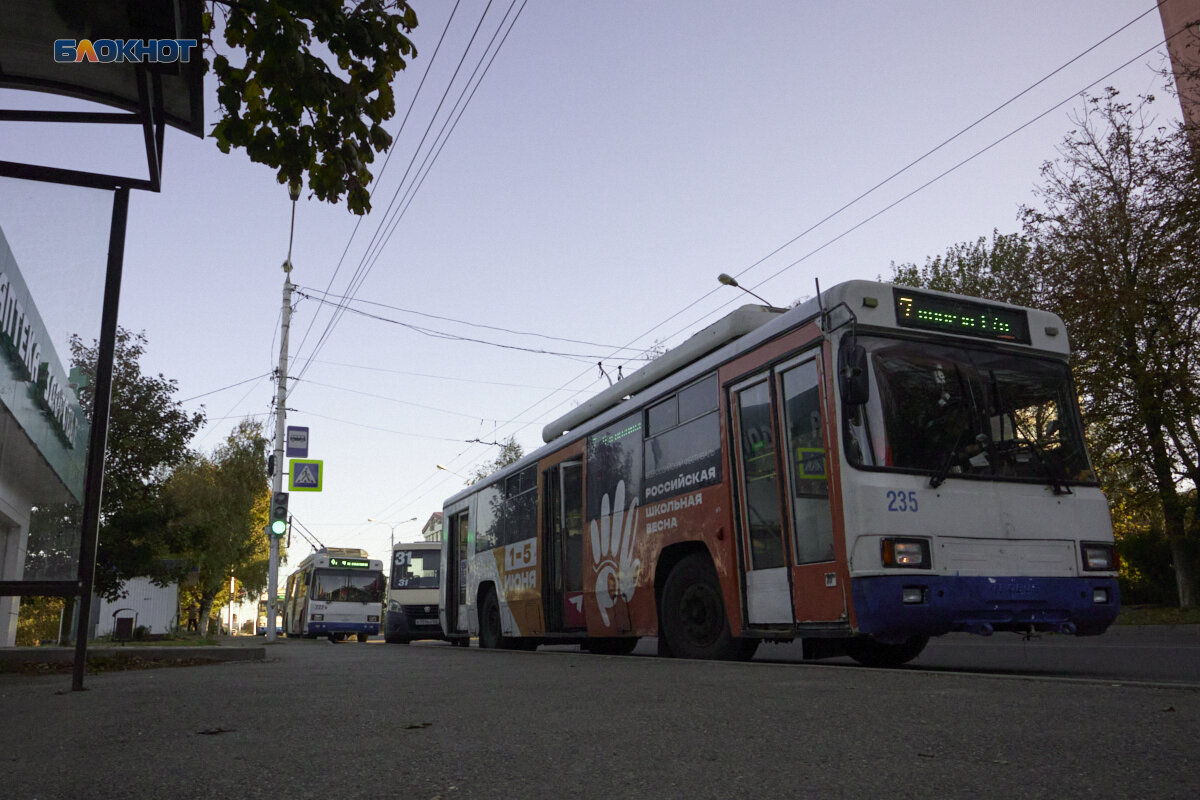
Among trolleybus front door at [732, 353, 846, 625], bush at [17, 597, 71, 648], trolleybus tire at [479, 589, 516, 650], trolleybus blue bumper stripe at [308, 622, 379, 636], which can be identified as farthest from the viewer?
trolleybus blue bumper stripe at [308, 622, 379, 636]

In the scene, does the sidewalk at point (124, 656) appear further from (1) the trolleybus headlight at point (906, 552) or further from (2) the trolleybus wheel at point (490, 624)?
(1) the trolleybus headlight at point (906, 552)

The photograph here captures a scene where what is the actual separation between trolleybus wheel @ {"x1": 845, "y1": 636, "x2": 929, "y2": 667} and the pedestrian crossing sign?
18.6m

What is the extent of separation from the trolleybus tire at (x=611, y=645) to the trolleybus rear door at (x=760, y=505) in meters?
5.27

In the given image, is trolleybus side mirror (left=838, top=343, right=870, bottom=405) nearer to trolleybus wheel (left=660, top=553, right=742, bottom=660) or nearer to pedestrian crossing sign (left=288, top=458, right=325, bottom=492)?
trolleybus wheel (left=660, top=553, right=742, bottom=660)

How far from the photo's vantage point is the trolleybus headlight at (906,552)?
277 inches

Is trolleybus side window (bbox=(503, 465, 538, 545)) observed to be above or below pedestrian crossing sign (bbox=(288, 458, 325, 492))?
below

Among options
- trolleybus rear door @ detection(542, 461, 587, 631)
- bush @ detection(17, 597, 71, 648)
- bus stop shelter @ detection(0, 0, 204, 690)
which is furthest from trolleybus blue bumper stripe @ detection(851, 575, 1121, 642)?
bush @ detection(17, 597, 71, 648)

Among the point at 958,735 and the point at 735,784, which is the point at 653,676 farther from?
the point at 735,784

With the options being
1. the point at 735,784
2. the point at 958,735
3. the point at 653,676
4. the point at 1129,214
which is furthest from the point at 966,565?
the point at 1129,214

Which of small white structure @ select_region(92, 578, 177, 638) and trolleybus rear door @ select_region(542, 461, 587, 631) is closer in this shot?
trolleybus rear door @ select_region(542, 461, 587, 631)

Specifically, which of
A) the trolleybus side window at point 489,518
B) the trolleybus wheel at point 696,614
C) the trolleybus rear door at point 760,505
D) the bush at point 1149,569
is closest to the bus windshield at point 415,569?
the trolleybus side window at point 489,518

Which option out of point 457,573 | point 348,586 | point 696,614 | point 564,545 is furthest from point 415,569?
point 696,614

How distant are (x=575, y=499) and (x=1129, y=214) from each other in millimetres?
16484

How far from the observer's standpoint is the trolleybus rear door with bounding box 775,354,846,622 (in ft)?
24.4
